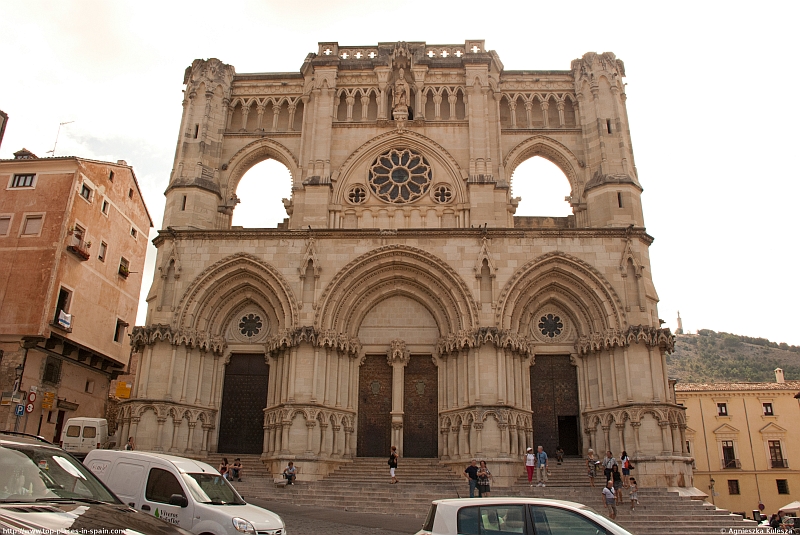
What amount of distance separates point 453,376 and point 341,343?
428cm

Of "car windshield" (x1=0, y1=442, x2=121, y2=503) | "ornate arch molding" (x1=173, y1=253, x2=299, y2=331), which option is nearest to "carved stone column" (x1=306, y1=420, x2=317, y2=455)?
"ornate arch molding" (x1=173, y1=253, x2=299, y2=331)

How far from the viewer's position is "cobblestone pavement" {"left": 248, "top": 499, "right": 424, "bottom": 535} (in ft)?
43.7

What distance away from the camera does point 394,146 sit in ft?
87.4

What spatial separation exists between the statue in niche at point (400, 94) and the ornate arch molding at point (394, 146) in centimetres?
118

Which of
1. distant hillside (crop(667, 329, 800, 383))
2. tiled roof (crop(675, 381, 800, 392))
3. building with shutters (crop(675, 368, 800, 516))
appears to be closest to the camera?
building with shutters (crop(675, 368, 800, 516))

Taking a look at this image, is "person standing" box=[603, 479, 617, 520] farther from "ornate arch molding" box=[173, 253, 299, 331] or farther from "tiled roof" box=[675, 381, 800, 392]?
"tiled roof" box=[675, 381, 800, 392]

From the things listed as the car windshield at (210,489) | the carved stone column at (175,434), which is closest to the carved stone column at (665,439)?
the car windshield at (210,489)

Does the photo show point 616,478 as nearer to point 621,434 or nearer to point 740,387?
point 621,434

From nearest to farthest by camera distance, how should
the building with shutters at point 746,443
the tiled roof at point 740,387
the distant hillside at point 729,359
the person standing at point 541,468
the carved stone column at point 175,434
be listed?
1. the person standing at point 541,468
2. the carved stone column at point 175,434
3. the building with shutters at point 746,443
4. the tiled roof at point 740,387
5. the distant hillside at point 729,359

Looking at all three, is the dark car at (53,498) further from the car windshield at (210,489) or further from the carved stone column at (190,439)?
the carved stone column at (190,439)

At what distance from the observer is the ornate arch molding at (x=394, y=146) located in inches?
1013

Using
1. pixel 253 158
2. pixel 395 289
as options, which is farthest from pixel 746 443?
pixel 253 158

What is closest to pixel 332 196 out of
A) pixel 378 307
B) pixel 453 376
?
pixel 378 307

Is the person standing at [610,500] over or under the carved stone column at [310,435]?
under
